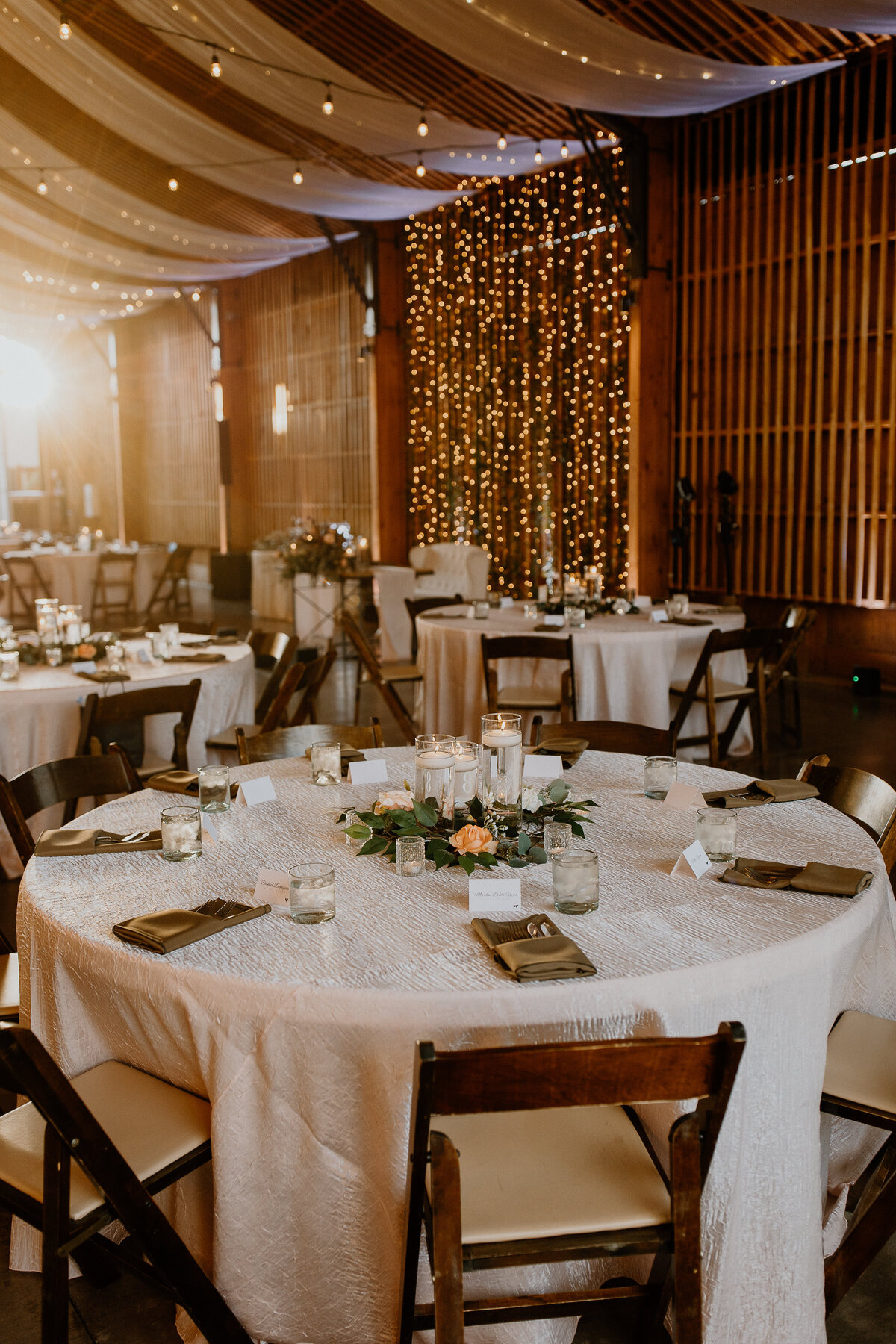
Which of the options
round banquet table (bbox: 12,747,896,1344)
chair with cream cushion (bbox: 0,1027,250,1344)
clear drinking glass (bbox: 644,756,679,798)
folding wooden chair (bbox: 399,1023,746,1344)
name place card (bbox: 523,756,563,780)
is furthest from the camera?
name place card (bbox: 523,756,563,780)

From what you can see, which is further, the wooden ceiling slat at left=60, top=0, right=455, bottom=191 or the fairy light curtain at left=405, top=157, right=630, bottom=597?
the fairy light curtain at left=405, top=157, right=630, bottom=597

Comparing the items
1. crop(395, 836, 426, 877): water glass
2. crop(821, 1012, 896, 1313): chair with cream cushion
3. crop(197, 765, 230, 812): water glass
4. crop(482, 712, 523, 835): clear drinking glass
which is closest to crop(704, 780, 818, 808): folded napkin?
crop(482, 712, 523, 835): clear drinking glass

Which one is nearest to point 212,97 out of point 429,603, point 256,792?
point 429,603

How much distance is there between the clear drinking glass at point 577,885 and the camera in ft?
6.58

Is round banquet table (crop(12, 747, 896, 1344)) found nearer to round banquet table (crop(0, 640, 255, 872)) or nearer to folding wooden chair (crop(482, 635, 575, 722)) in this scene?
round banquet table (crop(0, 640, 255, 872))

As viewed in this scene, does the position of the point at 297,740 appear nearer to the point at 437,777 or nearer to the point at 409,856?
the point at 437,777

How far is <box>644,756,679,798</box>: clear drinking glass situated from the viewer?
278 centimetres

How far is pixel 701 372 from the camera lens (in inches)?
357

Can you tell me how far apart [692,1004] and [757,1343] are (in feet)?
2.03

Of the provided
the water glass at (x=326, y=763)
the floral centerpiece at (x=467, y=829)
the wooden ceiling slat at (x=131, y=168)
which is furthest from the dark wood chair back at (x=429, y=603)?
the wooden ceiling slat at (x=131, y=168)

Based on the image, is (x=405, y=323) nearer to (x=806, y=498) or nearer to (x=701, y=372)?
(x=701, y=372)

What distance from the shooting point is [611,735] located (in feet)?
11.2

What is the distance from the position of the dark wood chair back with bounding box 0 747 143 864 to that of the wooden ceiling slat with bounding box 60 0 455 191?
6.59 m

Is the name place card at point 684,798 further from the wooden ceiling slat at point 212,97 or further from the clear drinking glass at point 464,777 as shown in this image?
the wooden ceiling slat at point 212,97
